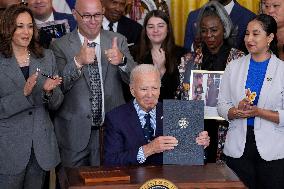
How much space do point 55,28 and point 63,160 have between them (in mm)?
1041

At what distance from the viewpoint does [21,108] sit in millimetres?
3484

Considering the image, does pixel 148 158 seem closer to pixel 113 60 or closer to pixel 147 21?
pixel 113 60

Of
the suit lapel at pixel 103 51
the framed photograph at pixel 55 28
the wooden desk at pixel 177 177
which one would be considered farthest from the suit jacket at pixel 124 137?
the framed photograph at pixel 55 28

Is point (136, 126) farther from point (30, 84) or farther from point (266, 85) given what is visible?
point (266, 85)

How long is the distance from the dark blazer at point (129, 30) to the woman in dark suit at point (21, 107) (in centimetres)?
122

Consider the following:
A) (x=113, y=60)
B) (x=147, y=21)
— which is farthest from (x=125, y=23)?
(x=113, y=60)

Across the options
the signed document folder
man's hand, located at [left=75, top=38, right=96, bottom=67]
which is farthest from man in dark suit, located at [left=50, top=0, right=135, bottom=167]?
the signed document folder

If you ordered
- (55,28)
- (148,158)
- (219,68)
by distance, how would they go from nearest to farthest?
(148,158)
(219,68)
(55,28)

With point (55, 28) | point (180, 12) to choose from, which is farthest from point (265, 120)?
point (180, 12)

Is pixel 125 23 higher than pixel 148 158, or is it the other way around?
pixel 125 23

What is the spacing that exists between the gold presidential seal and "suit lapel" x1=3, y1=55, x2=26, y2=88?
1.36 meters

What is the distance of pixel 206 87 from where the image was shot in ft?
13.2

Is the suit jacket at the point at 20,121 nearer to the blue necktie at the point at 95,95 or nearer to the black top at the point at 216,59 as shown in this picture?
the blue necktie at the point at 95,95

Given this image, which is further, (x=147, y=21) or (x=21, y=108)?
(x=147, y=21)
